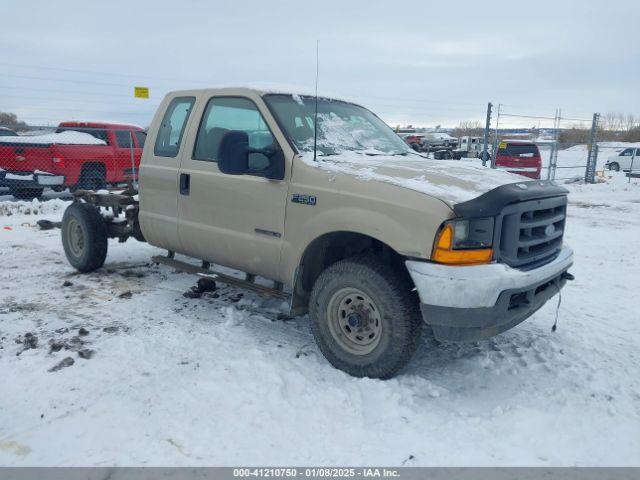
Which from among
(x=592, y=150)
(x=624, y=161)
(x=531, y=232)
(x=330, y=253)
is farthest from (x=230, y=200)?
(x=624, y=161)

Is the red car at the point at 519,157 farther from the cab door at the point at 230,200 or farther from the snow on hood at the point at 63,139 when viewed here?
the cab door at the point at 230,200

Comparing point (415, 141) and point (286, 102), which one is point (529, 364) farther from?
point (415, 141)

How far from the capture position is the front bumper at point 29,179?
10969 mm

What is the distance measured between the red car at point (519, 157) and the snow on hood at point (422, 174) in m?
14.4

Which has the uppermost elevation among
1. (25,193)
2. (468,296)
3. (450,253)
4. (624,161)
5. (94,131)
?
(94,131)

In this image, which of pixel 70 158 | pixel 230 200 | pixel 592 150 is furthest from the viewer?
pixel 592 150

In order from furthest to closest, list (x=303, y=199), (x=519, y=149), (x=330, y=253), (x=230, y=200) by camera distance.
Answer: (x=519, y=149) → (x=230, y=200) → (x=330, y=253) → (x=303, y=199)

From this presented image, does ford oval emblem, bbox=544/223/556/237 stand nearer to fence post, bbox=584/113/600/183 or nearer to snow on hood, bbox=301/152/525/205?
snow on hood, bbox=301/152/525/205

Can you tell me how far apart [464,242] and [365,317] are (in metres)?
0.87

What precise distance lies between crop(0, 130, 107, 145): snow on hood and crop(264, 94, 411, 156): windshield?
868 centimetres

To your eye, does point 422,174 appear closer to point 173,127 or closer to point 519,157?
point 173,127

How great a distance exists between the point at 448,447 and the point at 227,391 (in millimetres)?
1406

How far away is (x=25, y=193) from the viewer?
1165 centimetres

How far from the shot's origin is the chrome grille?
3227 mm
